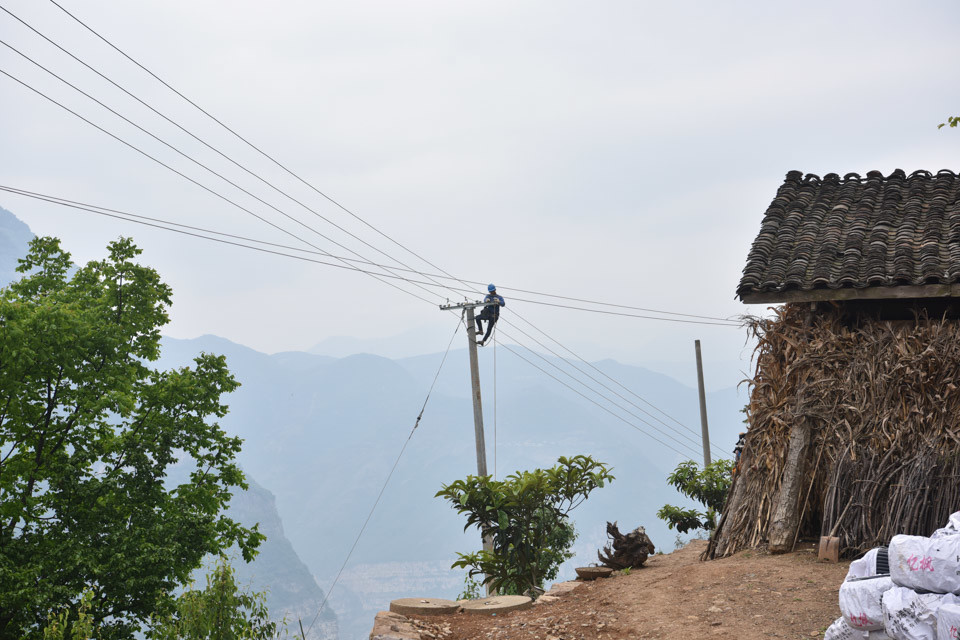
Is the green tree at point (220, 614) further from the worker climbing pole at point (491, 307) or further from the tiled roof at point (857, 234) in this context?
the worker climbing pole at point (491, 307)

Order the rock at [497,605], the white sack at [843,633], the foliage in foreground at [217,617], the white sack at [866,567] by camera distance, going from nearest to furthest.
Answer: the white sack at [843,633]
the white sack at [866,567]
the foliage in foreground at [217,617]
the rock at [497,605]

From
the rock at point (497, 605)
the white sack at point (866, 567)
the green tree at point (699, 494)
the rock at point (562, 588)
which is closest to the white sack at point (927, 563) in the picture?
the white sack at point (866, 567)

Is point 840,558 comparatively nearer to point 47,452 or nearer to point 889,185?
point 889,185

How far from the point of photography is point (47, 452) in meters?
14.4

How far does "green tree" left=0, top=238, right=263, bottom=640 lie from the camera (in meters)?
12.4

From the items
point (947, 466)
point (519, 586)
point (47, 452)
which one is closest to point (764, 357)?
point (947, 466)

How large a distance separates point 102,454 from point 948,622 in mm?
13389

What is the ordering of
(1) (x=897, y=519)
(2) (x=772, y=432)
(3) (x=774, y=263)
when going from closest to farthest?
1. (1) (x=897, y=519)
2. (2) (x=772, y=432)
3. (3) (x=774, y=263)

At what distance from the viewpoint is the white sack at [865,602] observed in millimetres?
5473

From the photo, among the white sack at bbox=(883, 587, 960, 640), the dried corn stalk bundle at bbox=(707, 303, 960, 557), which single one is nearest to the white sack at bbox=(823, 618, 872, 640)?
the white sack at bbox=(883, 587, 960, 640)

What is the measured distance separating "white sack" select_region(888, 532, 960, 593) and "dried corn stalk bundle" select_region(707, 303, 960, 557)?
3.26 m

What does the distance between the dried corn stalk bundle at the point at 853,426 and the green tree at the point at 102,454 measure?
915 cm

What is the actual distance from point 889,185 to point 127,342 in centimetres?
1442

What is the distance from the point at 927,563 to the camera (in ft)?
17.1
